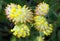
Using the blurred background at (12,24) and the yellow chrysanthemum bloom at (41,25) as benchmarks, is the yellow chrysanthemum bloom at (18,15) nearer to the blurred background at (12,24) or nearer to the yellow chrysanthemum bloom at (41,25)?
the yellow chrysanthemum bloom at (41,25)

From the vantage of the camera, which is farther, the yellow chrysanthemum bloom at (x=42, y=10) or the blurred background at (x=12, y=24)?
the blurred background at (x=12, y=24)

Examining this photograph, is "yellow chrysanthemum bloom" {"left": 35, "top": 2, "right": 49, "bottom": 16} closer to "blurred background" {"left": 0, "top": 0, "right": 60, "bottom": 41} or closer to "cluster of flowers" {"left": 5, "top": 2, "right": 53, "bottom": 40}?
"cluster of flowers" {"left": 5, "top": 2, "right": 53, "bottom": 40}

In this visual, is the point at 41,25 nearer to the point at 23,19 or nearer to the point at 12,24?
the point at 23,19

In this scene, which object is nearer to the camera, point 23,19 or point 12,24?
point 23,19

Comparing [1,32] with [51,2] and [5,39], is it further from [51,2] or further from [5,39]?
[51,2]

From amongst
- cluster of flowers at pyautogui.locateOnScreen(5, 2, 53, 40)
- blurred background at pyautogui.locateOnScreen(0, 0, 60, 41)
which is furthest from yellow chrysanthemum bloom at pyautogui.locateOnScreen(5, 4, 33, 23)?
blurred background at pyautogui.locateOnScreen(0, 0, 60, 41)

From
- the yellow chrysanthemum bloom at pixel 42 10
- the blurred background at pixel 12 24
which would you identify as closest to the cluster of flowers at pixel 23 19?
the yellow chrysanthemum bloom at pixel 42 10

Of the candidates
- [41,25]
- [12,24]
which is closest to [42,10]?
[41,25]

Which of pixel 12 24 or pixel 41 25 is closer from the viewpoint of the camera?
pixel 41 25

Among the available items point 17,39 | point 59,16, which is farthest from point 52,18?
point 17,39

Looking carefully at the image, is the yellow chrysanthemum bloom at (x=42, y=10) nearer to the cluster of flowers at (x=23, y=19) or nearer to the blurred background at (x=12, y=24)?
the cluster of flowers at (x=23, y=19)

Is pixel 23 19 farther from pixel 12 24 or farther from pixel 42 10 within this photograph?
pixel 12 24

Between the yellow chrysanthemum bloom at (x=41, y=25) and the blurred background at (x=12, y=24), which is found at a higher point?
the blurred background at (x=12, y=24)
